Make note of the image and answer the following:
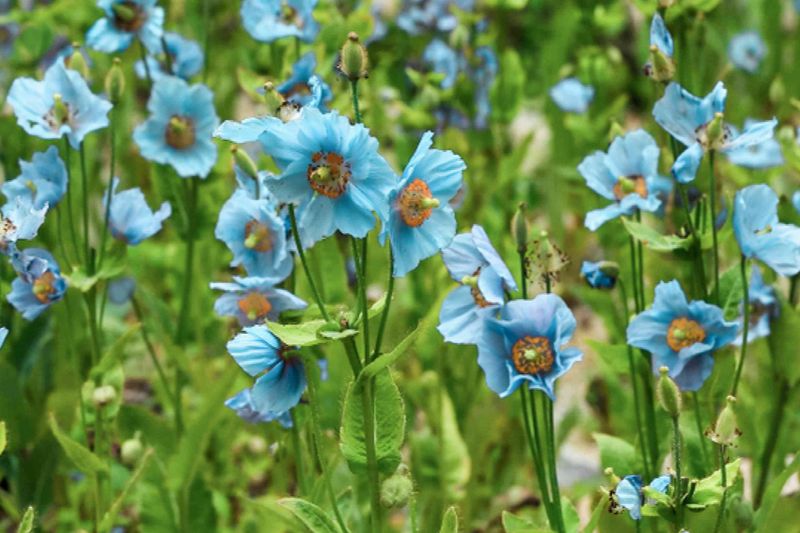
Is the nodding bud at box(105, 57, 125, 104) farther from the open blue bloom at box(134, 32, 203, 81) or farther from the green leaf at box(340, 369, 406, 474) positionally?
the green leaf at box(340, 369, 406, 474)

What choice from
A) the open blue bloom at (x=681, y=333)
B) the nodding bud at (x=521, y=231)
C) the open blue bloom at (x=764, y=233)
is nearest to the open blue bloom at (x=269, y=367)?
the nodding bud at (x=521, y=231)

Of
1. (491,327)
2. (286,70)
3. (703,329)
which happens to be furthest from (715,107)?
(286,70)

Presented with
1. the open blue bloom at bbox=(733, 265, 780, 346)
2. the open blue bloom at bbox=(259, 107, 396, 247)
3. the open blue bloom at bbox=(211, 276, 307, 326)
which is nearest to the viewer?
the open blue bloom at bbox=(259, 107, 396, 247)

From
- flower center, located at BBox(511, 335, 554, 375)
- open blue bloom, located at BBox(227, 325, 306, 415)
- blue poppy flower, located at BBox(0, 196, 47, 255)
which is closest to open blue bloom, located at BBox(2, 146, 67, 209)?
blue poppy flower, located at BBox(0, 196, 47, 255)

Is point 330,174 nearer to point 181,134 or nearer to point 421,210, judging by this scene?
point 421,210

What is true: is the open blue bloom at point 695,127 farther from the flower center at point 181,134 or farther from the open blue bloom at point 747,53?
the open blue bloom at point 747,53

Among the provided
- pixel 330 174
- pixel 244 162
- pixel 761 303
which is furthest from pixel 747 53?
pixel 330 174
